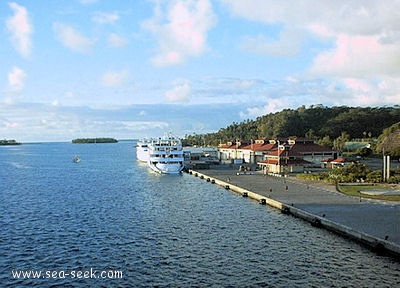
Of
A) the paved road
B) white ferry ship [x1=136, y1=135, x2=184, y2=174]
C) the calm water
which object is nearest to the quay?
the paved road

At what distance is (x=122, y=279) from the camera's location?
24.3 meters

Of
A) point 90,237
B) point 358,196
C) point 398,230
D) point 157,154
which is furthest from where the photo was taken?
point 157,154

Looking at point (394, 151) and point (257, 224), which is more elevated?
point (394, 151)

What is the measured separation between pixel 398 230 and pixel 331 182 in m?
29.2

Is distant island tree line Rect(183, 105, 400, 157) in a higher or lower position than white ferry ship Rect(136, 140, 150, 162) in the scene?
higher

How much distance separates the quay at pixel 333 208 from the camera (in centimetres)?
2964

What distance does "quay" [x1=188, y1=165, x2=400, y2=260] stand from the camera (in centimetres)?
2964

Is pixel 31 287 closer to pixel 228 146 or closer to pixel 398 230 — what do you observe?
pixel 398 230

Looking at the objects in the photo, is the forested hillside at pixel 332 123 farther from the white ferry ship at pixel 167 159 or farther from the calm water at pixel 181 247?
the calm water at pixel 181 247

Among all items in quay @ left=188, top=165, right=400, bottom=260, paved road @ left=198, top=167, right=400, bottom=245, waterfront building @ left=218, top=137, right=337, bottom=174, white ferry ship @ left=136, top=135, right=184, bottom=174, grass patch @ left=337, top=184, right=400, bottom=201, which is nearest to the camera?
quay @ left=188, top=165, right=400, bottom=260

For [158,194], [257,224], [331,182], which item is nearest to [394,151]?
[331,182]

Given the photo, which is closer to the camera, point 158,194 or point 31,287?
point 31,287

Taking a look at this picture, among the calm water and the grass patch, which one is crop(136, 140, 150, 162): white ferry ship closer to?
the calm water

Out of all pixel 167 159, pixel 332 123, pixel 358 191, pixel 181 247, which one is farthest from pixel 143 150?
pixel 181 247
